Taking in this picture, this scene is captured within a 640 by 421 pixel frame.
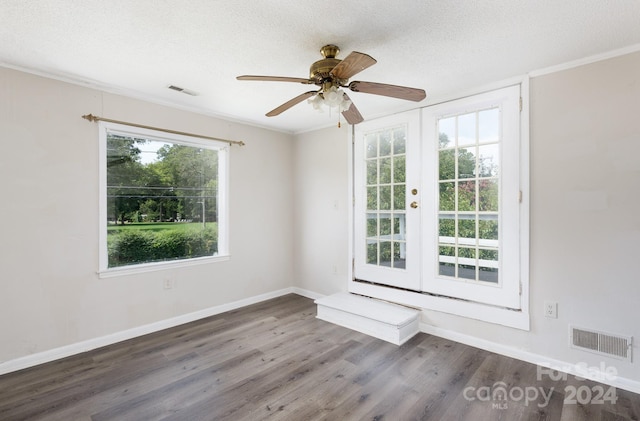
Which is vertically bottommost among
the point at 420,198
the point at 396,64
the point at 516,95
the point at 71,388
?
the point at 71,388

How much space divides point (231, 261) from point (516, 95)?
3.56 metres

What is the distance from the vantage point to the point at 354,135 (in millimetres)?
3912

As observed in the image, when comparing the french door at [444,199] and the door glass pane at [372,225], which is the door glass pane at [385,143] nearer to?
the french door at [444,199]

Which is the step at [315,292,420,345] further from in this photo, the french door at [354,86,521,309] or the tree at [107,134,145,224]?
the tree at [107,134,145,224]

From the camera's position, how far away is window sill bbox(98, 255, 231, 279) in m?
2.99

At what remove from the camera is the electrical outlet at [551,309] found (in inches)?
99.0

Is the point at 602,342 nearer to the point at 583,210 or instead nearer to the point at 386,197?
the point at 583,210

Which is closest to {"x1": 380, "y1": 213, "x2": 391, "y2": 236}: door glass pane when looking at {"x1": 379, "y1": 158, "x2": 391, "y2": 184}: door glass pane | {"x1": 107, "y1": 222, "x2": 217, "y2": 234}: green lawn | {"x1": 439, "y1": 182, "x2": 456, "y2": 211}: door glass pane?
{"x1": 379, "y1": 158, "x2": 391, "y2": 184}: door glass pane

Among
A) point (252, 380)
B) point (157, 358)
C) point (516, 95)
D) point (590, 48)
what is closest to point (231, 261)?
point (157, 358)

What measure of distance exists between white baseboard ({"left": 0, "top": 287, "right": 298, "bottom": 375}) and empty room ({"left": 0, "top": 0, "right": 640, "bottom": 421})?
23 mm

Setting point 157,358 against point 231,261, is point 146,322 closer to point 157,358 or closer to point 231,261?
point 157,358

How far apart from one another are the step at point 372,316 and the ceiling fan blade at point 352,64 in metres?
2.29

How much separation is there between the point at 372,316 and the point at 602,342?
1809 mm

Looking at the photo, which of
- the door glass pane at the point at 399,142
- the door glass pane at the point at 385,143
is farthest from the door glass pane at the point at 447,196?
the door glass pane at the point at 385,143
